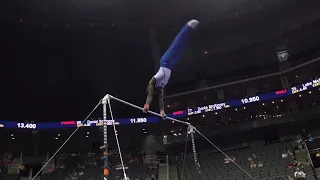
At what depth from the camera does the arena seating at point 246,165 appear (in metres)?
23.3

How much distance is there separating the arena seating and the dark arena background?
179 millimetres

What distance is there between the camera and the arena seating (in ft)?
76.4

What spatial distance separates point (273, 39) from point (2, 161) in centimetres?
2947

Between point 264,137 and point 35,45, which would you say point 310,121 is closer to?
point 264,137

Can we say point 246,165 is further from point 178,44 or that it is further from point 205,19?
point 178,44

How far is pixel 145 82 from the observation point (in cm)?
3597

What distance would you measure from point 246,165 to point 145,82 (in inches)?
572

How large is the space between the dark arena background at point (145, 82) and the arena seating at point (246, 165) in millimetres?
179

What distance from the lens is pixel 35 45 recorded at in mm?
29562

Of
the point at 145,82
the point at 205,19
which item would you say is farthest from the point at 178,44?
the point at 145,82

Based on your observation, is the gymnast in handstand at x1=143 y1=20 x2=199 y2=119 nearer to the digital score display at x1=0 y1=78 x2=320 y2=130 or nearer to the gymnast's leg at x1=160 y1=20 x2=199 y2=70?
the gymnast's leg at x1=160 y1=20 x2=199 y2=70

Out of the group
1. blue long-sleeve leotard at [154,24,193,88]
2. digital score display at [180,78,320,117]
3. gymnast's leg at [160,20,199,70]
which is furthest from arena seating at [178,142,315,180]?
gymnast's leg at [160,20,199,70]

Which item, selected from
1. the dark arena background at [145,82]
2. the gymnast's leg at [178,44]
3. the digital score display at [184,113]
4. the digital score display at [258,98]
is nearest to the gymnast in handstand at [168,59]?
the gymnast's leg at [178,44]

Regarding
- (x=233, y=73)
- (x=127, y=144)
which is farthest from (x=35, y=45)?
(x=233, y=73)
